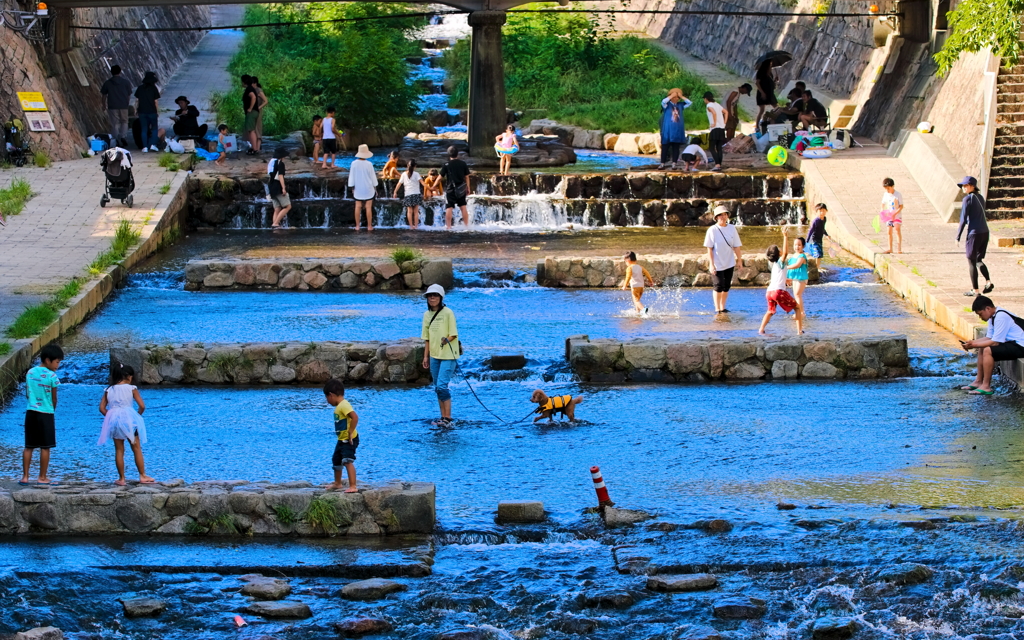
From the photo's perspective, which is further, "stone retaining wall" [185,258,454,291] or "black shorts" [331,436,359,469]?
"stone retaining wall" [185,258,454,291]

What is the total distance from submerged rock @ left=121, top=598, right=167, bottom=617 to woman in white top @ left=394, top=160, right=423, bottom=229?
704 inches

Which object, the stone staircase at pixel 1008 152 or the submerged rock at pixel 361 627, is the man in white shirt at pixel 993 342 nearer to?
the submerged rock at pixel 361 627

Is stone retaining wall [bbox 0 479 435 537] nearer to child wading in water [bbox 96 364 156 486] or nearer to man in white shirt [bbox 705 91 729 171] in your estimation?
child wading in water [bbox 96 364 156 486]

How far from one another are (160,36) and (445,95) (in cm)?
918

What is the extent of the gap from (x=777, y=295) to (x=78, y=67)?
73.2ft

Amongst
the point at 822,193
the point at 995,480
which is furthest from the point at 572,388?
the point at 822,193

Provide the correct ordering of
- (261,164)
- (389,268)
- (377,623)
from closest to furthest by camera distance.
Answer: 1. (377,623)
2. (389,268)
3. (261,164)

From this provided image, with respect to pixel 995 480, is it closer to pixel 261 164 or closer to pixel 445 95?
pixel 261 164

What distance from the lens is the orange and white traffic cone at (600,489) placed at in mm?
10938

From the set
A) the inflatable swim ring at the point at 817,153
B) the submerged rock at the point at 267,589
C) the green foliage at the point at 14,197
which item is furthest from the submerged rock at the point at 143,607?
the inflatable swim ring at the point at 817,153

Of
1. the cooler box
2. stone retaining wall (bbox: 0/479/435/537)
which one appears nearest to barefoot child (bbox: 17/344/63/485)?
stone retaining wall (bbox: 0/479/435/537)

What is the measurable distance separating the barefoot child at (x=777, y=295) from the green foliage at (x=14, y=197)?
1374 centimetres

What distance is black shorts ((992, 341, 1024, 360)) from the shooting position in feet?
48.5

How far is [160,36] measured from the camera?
43.3 meters
